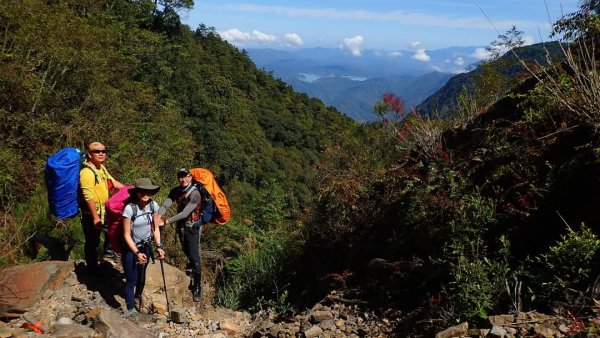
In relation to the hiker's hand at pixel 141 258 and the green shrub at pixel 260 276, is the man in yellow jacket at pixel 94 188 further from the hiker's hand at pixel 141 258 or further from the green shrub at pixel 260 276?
the green shrub at pixel 260 276

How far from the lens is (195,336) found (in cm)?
474

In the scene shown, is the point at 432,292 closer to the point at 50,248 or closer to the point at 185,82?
the point at 50,248

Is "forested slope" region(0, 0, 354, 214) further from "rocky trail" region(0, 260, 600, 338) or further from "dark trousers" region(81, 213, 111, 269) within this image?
"rocky trail" region(0, 260, 600, 338)

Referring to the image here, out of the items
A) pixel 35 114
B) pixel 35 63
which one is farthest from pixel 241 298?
pixel 35 63

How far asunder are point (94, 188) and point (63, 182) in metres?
0.32

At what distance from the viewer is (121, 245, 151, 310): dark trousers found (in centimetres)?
468

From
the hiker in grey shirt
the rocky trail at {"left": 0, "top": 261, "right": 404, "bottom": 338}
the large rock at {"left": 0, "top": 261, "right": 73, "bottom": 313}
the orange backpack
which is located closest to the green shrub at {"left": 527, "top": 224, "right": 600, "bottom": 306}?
the rocky trail at {"left": 0, "top": 261, "right": 404, "bottom": 338}

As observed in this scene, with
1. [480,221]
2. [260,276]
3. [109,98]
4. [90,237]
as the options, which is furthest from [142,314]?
[109,98]

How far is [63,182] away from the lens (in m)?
4.76

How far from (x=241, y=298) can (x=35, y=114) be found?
677cm

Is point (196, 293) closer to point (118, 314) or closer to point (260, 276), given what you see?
point (260, 276)

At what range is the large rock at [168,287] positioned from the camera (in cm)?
543

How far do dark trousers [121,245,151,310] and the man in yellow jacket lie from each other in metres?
0.58

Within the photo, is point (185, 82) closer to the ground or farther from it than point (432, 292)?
farther from it
